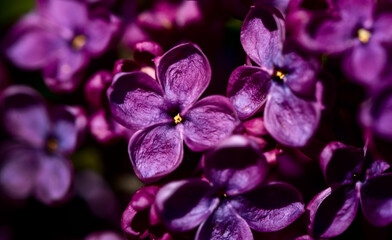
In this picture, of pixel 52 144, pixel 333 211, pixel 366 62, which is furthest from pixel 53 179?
pixel 366 62

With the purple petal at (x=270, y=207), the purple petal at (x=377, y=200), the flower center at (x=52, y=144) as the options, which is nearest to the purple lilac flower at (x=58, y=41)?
the flower center at (x=52, y=144)

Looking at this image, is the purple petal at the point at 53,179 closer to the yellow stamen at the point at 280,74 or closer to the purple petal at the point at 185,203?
the purple petal at the point at 185,203

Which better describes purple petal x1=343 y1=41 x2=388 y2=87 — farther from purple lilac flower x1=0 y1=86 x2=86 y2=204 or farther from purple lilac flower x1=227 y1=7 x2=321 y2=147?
purple lilac flower x1=0 y1=86 x2=86 y2=204

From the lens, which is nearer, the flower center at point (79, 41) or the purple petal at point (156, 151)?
the purple petal at point (156, 151)

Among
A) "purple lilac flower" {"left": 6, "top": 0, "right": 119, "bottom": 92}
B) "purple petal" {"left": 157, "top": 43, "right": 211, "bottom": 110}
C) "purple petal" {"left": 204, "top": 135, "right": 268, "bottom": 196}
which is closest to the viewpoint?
"purple petal" {"left": 204, "top": 135, "right": 268, "bottom": 196}

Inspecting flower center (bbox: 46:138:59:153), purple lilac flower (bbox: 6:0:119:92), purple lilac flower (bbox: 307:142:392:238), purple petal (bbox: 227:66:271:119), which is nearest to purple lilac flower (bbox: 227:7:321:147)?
purple petal (bbox: 227:66:271:119)

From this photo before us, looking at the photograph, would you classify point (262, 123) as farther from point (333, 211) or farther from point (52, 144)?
point (52, 144)
